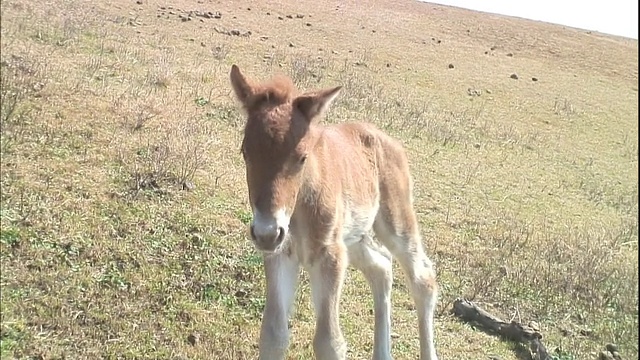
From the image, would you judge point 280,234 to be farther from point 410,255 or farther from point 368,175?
point 410,255

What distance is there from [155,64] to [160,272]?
7078 millimetres

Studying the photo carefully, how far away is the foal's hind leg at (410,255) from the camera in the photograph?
17.6 ft

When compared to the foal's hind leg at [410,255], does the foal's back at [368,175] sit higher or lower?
higher

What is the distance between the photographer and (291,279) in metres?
4.43

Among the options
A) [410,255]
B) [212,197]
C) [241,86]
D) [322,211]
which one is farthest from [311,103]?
[212,197]

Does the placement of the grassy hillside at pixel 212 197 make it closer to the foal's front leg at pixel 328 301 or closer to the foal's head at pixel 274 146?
the foal's front leg at pixel 328 301

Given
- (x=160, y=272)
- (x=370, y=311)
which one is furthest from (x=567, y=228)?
(x=160, y=272)

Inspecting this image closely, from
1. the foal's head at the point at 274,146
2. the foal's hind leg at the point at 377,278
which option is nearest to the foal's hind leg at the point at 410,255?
the foal's hind leg at the point at 377,278

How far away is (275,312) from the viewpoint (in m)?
4.27

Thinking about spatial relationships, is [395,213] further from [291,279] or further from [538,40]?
[538,40]

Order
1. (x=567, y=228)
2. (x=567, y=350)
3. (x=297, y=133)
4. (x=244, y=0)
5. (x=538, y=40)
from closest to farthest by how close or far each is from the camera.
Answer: (x=297, y=133), (x=567, y=350), (x=567, y=228), (x=244, y=0), (x=538, y=40)

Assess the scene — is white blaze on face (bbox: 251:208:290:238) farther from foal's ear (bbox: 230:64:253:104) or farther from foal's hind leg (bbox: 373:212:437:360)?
foal's hind leg (bbox: 373:212:437:360)

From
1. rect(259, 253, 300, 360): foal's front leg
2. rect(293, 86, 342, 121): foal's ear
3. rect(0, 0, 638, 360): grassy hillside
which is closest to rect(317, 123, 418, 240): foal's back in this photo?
rect(293, 86, 342, 121): foal's ear

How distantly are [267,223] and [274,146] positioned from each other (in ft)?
1.58
